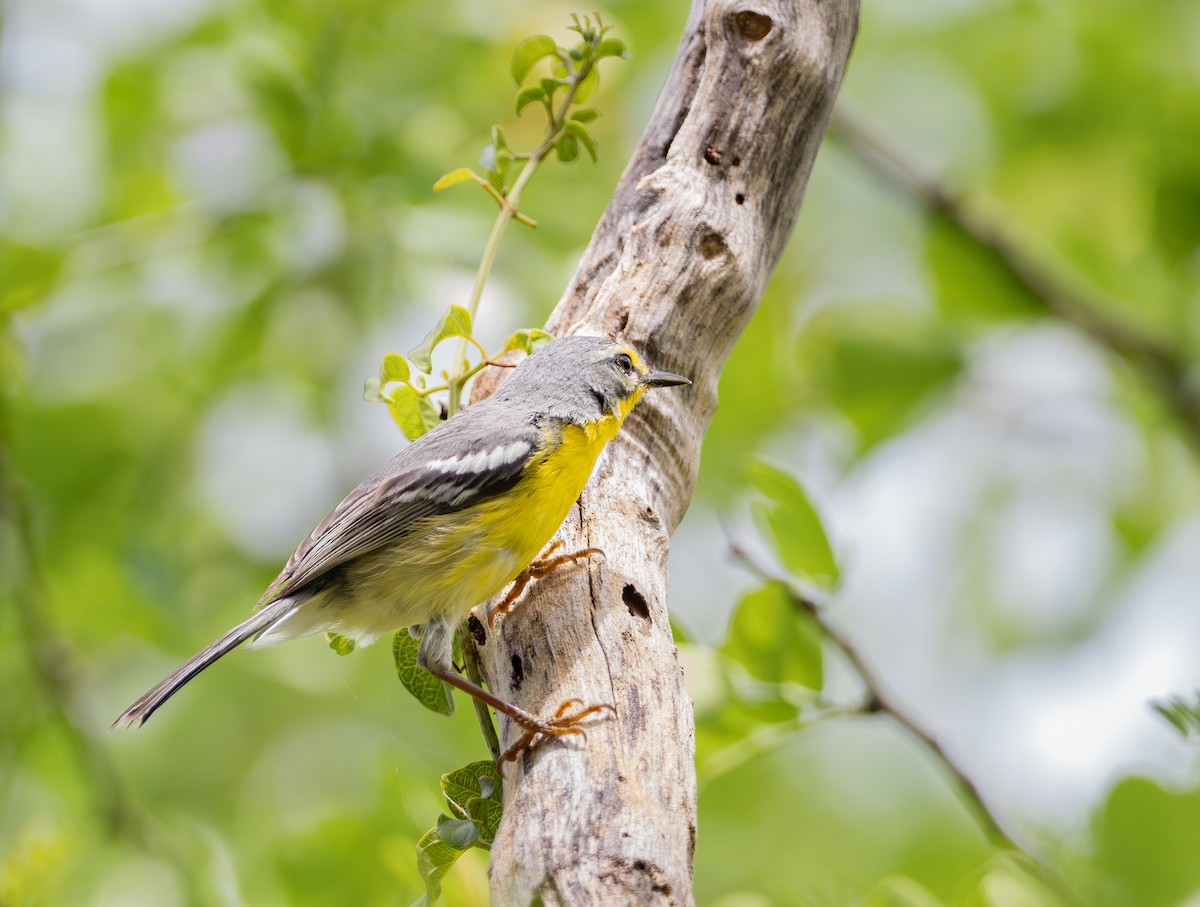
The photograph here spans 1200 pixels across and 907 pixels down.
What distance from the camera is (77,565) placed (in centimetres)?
441

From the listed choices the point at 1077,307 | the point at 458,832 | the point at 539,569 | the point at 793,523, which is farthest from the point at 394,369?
the point at 1077,307

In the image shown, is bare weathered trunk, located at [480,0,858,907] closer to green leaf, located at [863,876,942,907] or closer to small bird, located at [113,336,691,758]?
small bird, located at [113,336,691,758]

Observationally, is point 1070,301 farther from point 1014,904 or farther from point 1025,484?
point 1014,904

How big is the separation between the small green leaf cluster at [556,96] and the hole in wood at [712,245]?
0.42 meters

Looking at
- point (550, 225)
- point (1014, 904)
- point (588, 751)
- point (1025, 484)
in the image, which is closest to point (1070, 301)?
point (550, 225)

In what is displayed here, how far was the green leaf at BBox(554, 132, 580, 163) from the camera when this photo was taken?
3.22 m

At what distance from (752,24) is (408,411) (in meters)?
1.36

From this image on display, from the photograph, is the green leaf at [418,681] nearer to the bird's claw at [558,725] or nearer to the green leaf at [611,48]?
the bird's claw at [558,725]

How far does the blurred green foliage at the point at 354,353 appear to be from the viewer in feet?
12.2

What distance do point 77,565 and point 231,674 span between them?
184cm

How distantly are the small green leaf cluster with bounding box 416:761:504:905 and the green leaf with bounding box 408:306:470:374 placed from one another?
103cm

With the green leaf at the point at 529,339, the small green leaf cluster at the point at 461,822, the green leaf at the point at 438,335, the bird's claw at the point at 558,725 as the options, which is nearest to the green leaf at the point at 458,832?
the small green leaf cluster at the point at 461,822

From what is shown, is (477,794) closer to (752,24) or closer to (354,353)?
(752,24)

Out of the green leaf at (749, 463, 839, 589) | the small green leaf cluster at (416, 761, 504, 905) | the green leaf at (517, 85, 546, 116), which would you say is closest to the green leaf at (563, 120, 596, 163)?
the green leaf at (517, 85, 546, 116)
